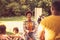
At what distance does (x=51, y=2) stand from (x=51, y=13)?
0.09 meters

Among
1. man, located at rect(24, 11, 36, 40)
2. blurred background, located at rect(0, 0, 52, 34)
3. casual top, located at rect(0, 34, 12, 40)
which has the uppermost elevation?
blurred background, located at rect(0, 0, 52, 34)

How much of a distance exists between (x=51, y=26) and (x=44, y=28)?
6cm

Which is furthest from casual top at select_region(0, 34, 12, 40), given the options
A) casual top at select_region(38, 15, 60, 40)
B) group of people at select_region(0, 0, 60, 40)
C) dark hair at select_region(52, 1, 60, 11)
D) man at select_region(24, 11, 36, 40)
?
dark hair at select_region(52, 1, 60, 11)

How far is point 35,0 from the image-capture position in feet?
4.88

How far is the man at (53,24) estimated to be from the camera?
1.45 m

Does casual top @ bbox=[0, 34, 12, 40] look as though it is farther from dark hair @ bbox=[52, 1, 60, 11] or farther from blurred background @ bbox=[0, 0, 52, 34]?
dark hair @ bbox=[52, 1, 60, 11]

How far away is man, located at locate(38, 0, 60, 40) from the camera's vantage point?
4.76 feet

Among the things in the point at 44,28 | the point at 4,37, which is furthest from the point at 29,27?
the point at 4,37

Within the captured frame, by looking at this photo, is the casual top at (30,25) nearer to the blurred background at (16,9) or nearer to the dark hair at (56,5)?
the blurred background at (16,9)

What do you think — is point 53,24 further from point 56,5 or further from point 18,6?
point 18,6

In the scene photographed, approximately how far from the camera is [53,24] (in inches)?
57.7

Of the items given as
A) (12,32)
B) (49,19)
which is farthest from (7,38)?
(49,19)

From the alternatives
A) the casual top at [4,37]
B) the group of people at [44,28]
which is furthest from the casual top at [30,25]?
the casual top at [4,37]

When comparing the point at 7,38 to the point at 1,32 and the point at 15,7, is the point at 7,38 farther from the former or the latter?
the point at 15,7
